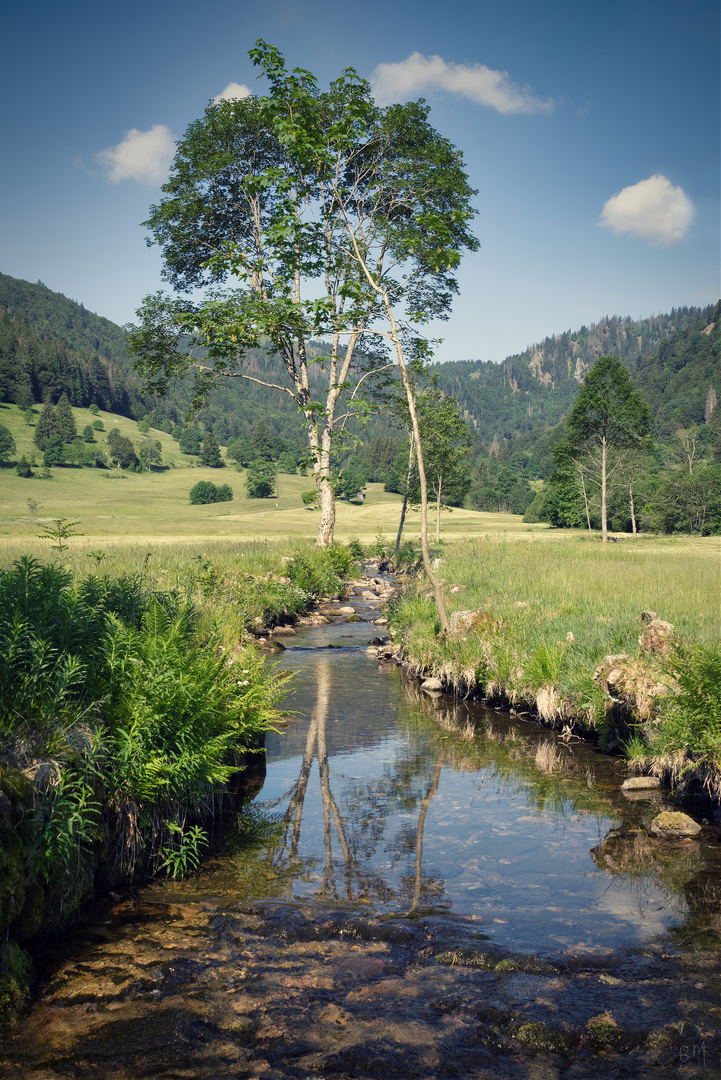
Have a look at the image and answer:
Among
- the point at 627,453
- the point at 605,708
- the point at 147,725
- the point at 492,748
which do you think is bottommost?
the point at 492,748

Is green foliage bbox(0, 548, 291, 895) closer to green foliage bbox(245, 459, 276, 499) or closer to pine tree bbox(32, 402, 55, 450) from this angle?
green foliage bbox(245, 459, 276, 499)

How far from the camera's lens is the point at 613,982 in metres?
4.26

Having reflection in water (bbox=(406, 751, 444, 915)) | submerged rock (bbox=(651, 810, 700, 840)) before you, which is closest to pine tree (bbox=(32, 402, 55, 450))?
reflection in water (bbox=(406, 751, 444, 915))

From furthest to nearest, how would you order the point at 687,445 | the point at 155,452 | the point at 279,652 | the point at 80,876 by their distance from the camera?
the point at 155,452 < the point at 687,445 < the point at 279,652 < the point at 80,876

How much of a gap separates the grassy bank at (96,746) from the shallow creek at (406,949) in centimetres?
36

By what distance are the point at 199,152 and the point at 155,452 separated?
12111 centimetres

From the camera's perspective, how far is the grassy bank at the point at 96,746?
14.3 ft

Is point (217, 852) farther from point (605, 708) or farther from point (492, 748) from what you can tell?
point (605, 708)

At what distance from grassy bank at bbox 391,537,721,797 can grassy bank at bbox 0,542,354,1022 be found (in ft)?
14.8

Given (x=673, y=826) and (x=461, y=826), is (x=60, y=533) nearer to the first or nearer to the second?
(x=461, y=826)

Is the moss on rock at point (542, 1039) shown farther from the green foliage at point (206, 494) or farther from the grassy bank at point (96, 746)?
the green foliage at point (206, 494)

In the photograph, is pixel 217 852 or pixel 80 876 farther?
pixel 217 852

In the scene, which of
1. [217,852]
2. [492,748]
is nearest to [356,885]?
[217,852]

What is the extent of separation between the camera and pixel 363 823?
6789 mm
